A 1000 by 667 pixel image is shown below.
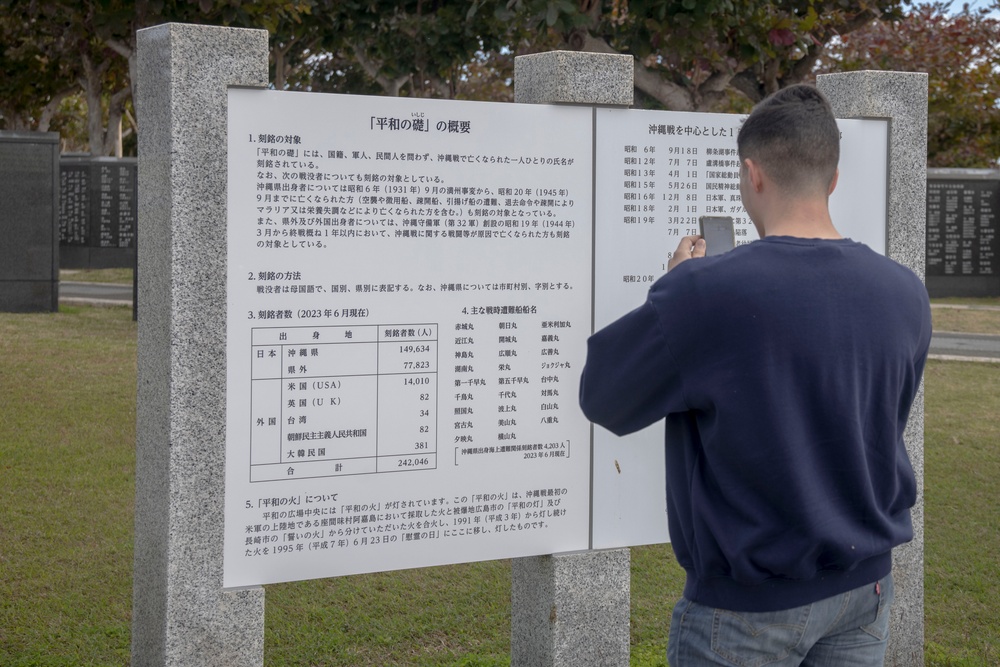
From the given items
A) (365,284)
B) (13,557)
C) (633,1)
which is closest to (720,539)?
(365,284)

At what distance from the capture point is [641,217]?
398 cm

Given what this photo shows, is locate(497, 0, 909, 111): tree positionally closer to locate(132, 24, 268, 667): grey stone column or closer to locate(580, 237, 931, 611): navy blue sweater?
locate(132, 24, 268, 667): grey stone column

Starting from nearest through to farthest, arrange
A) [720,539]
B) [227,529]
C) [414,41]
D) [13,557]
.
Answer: [720,539] < [227,529] < [13,557] < [414,41]

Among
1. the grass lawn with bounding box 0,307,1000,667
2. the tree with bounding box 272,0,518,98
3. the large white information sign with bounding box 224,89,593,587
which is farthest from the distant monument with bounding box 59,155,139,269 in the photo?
the large white information sign with bounding box 224,89,593,587

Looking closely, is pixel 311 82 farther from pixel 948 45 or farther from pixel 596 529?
pixel 596 529

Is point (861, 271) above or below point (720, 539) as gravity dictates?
above

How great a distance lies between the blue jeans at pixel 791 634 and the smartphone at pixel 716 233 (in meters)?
1.21

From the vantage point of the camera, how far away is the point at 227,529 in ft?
11.2

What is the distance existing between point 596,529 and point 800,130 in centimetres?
195

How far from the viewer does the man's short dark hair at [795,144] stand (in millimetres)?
2334

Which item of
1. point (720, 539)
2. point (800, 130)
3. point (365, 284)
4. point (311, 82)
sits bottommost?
point (720, 539)

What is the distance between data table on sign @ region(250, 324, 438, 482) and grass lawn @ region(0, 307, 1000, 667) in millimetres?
1466

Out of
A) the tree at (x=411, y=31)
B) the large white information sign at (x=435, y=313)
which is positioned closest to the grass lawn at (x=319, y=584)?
the large white information sign at (x=435, y=313)

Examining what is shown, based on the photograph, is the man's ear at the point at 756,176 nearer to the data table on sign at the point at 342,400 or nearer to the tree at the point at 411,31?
the data table on sign at the point at 342,400
